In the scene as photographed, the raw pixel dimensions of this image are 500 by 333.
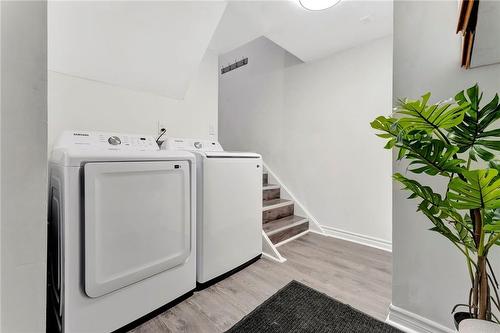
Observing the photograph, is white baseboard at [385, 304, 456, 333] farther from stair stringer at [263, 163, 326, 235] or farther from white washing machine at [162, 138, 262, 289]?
stair stringer at [263, 163, 326, 235]

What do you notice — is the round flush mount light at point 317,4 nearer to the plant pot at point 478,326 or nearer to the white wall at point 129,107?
the white wall at point 129,107

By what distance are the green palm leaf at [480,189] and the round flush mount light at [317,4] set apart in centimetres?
169

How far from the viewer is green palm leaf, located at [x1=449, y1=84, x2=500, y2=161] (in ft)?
2.04

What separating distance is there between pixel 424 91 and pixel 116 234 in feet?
5.65

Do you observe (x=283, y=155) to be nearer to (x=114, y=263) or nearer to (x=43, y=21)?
(x=114, y=263)

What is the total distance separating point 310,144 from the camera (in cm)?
280

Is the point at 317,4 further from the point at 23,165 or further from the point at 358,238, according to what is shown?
the point at 358,238

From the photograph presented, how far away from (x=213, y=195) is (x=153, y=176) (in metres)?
0.47

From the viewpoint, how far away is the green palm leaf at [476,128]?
0.62m

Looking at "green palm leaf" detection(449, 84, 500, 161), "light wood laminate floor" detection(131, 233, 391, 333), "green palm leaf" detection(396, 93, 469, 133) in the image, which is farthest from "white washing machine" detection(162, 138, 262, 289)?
"green palm leaf" detection(449, 84, 500, 161)

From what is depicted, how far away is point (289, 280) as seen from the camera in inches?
66.6

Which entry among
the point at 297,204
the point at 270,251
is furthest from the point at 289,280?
the point at 297,204

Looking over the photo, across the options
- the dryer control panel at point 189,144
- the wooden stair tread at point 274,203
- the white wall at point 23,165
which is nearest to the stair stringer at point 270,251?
the wooden stair tread at point 274,203

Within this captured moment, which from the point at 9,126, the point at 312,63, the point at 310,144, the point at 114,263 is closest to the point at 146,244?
the point at 114,263
